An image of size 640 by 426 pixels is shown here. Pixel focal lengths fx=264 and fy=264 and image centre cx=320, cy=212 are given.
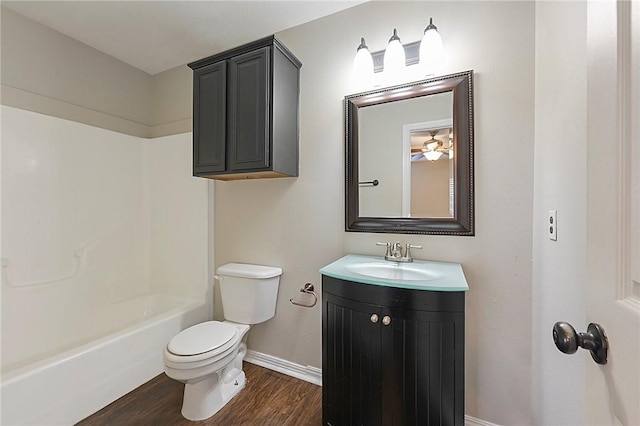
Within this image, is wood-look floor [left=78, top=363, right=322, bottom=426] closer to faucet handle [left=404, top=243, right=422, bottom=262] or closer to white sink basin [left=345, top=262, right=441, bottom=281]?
white sink basin [left=345, top=262, right=441, bottom=281]

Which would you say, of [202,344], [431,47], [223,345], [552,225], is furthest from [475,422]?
[431,47]

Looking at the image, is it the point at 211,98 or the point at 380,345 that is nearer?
the point at 380,345

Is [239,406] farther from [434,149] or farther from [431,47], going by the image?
[431,47]

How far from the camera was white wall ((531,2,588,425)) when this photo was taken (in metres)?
0.84

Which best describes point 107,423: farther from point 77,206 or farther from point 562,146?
point 562,146

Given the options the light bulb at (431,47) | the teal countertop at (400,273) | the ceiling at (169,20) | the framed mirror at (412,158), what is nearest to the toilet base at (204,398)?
the teal countertop at (400,273)

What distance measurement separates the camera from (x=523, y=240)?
128cm

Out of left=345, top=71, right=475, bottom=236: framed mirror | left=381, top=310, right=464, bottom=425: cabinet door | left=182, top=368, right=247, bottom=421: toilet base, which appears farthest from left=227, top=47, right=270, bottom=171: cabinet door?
left=182, top=368, right=247, bottom=421: toilet base

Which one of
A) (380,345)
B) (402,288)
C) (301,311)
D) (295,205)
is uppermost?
(295,205)

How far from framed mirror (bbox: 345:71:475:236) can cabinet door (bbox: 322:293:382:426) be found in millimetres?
562

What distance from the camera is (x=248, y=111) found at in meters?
1.63

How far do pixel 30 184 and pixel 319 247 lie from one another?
200 centimetres

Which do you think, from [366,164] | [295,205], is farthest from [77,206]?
[366,164]

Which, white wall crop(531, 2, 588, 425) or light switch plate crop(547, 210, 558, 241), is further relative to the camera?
light switch plate crop(547, 210, 558, 241)
